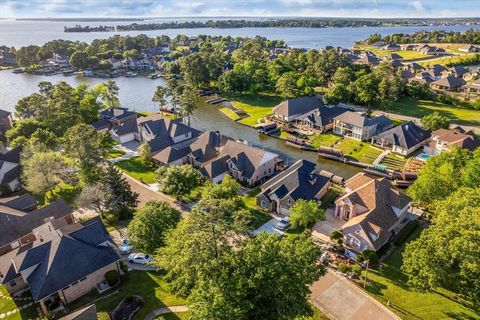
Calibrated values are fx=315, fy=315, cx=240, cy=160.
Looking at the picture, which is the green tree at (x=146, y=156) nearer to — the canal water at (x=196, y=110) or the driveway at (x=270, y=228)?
the canal water at (x=196, y=110)

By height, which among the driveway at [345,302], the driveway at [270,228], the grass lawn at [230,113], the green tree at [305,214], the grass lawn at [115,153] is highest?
the green tree at [305,214]

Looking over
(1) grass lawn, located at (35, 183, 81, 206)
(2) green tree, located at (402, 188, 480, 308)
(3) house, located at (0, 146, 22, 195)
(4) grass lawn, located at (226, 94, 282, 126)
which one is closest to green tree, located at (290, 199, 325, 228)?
(2) green tree, located at (402, 188, 480, 308)

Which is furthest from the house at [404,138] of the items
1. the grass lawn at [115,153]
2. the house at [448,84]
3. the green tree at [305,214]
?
the grass lawn at [115,153]

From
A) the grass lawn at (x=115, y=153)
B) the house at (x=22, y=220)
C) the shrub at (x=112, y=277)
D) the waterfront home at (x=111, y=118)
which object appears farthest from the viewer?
the waterfront home at (x=111, y=118)

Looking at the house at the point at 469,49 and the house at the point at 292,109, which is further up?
the house at the point at 469,49

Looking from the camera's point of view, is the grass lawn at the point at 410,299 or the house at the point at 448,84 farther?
the house at the point at 448,84

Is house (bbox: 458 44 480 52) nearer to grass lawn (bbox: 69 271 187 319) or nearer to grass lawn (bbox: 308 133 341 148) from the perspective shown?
grass lawn (bbox: 308 133 341 148)

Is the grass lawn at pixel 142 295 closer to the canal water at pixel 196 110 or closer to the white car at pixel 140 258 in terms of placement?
the white car at pixel 140 258

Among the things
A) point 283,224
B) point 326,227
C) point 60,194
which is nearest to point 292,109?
point 326,227

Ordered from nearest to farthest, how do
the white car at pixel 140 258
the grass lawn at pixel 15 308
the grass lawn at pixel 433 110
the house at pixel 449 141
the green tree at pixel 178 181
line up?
the grass lawn at pixel 15 308 < the white car at pixel 140 258 < the green tree at pixel 178 181 < the house at pixel 449 141 < the grass lawn at pixel 433 110
